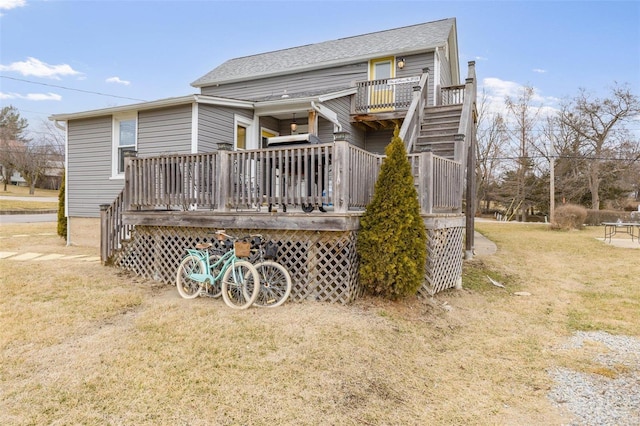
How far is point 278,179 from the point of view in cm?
580

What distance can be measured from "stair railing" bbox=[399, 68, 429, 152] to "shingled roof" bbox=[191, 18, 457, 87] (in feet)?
7.03

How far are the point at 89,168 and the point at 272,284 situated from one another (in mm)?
8510

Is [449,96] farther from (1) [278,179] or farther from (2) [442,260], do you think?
(1) [278,179]

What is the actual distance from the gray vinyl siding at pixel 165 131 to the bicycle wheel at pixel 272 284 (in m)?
5.24

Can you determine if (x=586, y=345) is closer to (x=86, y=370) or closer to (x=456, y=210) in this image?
(x=456, y=210)

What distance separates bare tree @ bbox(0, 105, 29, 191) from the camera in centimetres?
3894

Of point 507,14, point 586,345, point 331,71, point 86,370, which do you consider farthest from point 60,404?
point 507,14

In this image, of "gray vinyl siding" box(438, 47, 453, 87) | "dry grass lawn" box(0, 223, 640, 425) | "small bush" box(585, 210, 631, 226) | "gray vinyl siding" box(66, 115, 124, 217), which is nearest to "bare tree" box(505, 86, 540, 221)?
"small bush" box(585, 210, 631, 226)

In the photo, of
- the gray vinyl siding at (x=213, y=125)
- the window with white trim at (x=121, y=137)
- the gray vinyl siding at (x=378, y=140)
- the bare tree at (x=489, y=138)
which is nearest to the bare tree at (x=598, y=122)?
the bare tree at (x=489, y=138)

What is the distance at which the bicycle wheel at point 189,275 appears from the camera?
529cm

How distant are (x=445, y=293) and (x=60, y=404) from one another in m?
5.20

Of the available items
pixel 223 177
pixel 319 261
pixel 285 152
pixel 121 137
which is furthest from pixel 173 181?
pixel 121 137

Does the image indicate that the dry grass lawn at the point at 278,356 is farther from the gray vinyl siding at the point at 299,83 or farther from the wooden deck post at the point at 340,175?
the gray vinyl siding at the point at 299,83

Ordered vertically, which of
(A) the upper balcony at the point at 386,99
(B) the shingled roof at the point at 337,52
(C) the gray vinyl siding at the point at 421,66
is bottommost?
(A) the upper balcony at the point at 386,99
